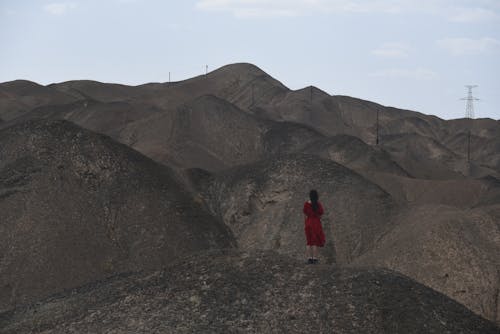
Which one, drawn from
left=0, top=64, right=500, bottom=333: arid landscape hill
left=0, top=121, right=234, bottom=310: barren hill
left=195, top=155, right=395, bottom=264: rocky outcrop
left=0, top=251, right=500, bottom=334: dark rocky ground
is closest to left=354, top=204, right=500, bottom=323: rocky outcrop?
left=0, top=64, right=500, bottom=333: arid landscape hill

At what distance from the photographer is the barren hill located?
89.1ft

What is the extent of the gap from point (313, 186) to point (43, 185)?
13.2 meters

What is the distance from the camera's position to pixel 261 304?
16.6 m

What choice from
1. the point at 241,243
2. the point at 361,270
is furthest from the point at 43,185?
the point at 361,270

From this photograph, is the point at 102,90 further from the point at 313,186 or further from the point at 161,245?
the point at 161,245

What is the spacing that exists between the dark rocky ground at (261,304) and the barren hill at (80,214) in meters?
8.40

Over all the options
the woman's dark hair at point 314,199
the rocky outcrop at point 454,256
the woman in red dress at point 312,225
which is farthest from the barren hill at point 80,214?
the woman's dark hair at point 314,199

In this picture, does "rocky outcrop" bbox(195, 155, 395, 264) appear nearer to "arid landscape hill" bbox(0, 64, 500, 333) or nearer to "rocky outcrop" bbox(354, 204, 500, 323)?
"arid landscape hill" bbox(0, 64, 500, 333)

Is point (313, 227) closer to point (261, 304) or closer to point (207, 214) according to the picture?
point (261, 304)

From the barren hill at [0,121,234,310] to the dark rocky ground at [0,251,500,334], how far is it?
8402 millimetres

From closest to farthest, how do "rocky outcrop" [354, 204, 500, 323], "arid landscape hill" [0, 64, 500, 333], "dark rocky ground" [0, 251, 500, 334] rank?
"dark rocky ground" [0, 251, 500, 334]
"arid landscape hill" [0, 64, 500, 333]
"rocky outcrop" [354, 204, 500, 323]

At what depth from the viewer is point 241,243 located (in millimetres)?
37969

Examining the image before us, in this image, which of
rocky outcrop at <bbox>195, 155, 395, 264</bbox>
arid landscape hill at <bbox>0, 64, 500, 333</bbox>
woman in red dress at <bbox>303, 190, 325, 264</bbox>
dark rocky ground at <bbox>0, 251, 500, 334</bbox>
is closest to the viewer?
dark rocky ground at <bbox>0, 251, 500, 334</bbox>

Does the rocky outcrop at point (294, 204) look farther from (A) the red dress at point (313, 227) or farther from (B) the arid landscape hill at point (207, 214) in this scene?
(A) the red dress at point (313, 227)
